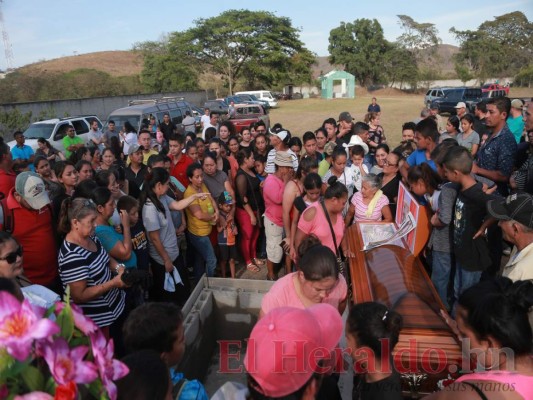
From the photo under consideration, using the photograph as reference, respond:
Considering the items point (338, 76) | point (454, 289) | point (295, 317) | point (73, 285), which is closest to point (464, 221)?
point (454, 289)

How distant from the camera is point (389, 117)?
22766 mm

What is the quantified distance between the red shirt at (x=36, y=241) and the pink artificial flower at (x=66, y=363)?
2473 millimetres

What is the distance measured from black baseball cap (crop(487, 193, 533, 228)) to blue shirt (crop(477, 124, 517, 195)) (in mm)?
1913

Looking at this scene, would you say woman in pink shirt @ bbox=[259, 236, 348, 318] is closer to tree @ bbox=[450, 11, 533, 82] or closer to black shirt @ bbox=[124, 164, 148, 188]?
black shirt @ bbox=[124, 164, 148, 188]

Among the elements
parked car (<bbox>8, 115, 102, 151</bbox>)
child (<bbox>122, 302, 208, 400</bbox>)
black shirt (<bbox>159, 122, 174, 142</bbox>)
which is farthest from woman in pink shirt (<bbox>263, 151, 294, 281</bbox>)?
parked car (<bbox>8, 115, 102, 151</bbox>)

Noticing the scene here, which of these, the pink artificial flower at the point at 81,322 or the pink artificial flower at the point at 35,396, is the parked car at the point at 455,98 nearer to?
the pink artificial flower at the point at 81,322

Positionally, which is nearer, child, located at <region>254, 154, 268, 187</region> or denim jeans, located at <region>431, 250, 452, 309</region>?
denim jeans, located at <region>431, 250, 452, 309</region>

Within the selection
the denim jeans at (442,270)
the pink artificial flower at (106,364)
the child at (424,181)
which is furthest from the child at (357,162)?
the pink artificial flower at (106,364)

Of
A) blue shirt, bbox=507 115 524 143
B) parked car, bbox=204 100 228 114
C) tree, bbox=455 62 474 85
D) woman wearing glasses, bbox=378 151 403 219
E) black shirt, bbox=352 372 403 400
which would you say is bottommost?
black shirt, bbox=352 372 403 400

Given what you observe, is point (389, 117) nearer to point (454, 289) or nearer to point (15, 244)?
point (454, 289)

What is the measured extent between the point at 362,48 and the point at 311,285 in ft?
179

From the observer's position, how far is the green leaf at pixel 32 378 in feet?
3.22

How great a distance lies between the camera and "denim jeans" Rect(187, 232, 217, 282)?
176 inches

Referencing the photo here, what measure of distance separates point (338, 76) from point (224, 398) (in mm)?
46813
